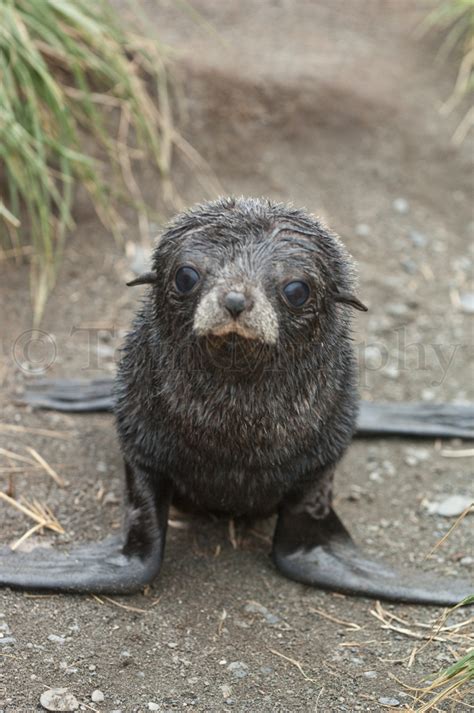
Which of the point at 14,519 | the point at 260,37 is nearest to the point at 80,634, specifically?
the point at 14,519

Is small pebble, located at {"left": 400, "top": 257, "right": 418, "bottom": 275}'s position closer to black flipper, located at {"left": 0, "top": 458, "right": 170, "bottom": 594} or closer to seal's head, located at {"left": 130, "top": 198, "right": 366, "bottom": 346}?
seal's head, located at {"left": 130, "top": 198, "right": 366, "bottom": 346}

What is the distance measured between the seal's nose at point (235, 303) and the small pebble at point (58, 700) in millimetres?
1230

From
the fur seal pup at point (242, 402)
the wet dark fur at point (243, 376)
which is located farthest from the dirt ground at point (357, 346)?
the wet dark fur at point (243, 376)

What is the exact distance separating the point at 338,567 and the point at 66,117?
9.47 feet

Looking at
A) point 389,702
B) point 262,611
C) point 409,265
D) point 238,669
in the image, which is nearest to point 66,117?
point 409,265

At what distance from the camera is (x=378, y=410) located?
486 centimetres

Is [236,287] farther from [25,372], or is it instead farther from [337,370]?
[25,372]

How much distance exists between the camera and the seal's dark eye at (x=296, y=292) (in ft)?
10.6

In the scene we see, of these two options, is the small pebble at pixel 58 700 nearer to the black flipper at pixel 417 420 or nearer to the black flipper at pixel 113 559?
the black flipper at pixel 113 559

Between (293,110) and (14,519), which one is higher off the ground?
(293,110)

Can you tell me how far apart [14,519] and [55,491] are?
0.91 feet

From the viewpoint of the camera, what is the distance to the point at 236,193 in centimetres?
617

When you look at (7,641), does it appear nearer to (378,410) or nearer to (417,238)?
(378,410)

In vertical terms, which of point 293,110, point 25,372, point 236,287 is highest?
point 293,110
